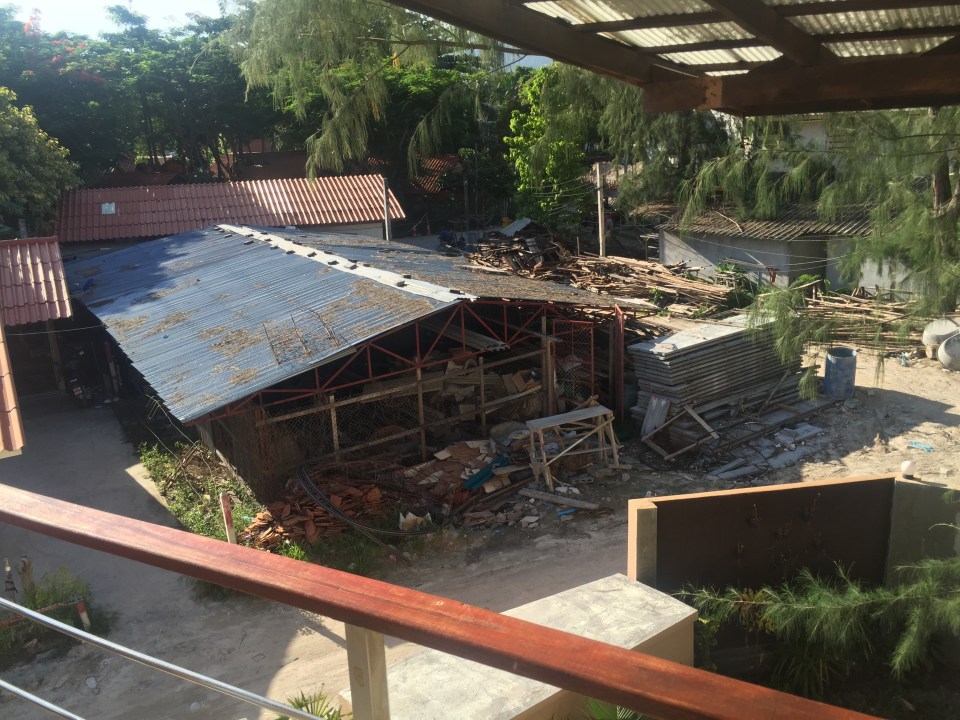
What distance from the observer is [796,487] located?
7.66 meters

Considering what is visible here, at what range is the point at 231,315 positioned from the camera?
12695 millimetres

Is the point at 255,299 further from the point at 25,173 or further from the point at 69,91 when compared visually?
the point at 69,91

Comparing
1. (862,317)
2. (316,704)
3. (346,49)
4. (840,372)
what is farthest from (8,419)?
(840,372)

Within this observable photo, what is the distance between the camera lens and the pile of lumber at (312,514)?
998 cm

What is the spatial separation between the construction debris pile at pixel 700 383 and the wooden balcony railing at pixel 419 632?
11734 mm

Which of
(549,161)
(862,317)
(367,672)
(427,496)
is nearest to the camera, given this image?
(367,672)

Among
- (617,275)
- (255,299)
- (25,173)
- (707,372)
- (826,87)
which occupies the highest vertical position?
(25,173)

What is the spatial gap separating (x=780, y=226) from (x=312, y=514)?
16050 mm

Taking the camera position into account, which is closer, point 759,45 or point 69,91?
point 759,45

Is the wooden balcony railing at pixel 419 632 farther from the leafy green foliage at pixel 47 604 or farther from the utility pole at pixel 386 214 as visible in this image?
the utility pole at pixel 386 214

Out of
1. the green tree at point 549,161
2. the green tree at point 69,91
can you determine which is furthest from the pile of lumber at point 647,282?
the green tree at point 69,91

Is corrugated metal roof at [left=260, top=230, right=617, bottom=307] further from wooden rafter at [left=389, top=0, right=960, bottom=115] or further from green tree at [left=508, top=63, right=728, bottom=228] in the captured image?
wooden rafter at [left=389, top=0, right=960, bottom=115]

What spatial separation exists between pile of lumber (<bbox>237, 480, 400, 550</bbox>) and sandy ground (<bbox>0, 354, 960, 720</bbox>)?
3.04ft

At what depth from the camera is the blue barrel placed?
13.9 metres
